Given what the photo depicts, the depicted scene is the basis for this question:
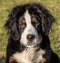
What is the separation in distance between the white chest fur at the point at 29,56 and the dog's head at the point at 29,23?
0.80 ft

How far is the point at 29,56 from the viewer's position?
8844mm

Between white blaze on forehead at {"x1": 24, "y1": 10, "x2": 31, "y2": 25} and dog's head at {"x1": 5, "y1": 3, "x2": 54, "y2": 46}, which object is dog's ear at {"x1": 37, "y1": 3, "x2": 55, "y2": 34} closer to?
dog's head at {"x1": 5, "y1": 3, "x2": 54, "y2": 46}

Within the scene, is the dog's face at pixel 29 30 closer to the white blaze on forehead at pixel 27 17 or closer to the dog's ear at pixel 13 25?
the white blaze on forehead at pixel 27 17

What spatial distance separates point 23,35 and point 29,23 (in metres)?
0.27

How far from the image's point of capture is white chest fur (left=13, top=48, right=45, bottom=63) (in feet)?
28.7

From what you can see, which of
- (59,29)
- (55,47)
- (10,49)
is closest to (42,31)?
(10,49)

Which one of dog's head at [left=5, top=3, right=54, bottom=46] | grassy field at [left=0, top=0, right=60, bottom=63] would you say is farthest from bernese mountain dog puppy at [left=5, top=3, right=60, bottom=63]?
grassy field at [left=0, top=0, right=60, bottom=63]

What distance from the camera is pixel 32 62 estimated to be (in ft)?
28.9

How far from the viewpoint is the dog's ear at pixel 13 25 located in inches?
343

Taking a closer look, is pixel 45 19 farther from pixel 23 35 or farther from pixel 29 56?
pixel 29 56

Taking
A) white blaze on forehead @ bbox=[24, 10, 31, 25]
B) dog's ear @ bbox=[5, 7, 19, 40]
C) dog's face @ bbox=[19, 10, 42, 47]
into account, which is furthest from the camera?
dog's ear @ bbox=[5, 7, 19, 40]

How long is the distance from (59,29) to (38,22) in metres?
3.35

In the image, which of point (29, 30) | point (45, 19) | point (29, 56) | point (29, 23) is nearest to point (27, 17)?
point (29, 23)

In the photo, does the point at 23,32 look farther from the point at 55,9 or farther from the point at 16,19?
the point at 55,9
